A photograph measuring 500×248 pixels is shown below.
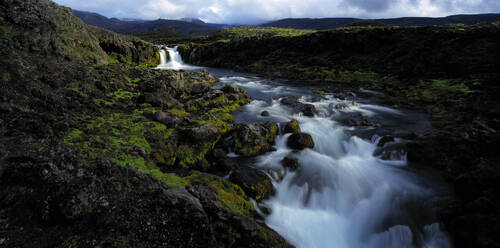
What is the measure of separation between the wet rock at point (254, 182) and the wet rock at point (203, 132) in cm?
287

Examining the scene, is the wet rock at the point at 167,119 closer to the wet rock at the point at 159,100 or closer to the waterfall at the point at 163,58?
the wet rock at the point at 159,100

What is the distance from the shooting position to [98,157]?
6.35 metres

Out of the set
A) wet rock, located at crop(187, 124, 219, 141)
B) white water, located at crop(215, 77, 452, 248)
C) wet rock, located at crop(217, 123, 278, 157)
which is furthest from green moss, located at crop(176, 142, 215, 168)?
white water, located at crop(215, 77, 452, 248)

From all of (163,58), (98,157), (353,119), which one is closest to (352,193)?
(353,119)

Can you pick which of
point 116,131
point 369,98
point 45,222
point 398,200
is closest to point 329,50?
point 369,98

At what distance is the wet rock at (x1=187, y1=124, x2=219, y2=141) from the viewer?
36.9 feet

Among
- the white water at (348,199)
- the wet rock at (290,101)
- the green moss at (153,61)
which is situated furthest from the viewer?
the green moss at (153,61)

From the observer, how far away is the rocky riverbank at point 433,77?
831 centimetres

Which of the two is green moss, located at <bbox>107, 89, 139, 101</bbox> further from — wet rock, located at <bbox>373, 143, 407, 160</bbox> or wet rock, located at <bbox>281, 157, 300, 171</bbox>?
wet rock, located at <bbox>373, 143, 407, 160</bbox>

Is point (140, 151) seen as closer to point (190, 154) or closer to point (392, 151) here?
point (190, 154)

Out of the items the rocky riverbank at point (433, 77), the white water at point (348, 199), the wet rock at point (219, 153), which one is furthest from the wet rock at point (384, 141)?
the wet rock at point (219, 153)

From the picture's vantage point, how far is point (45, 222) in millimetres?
4047

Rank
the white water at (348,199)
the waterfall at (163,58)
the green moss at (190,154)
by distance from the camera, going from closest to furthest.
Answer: the white water at (348,199) → the green moss at (190,154) → the waterfall at (163,58)

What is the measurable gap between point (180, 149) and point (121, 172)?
4754 millimetres
